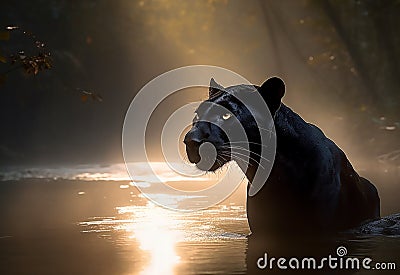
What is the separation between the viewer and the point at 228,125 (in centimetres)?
722

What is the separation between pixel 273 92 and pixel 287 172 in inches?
32.4

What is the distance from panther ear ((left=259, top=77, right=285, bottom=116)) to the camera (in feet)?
24.3

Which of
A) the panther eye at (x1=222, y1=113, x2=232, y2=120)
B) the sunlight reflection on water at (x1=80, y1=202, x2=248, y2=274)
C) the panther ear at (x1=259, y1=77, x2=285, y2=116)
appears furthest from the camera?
the panther ear at (x1=259, y1=77, x2=285, y2=116)

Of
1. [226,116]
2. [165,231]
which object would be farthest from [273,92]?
[165,231]

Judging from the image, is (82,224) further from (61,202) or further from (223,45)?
(223,45)

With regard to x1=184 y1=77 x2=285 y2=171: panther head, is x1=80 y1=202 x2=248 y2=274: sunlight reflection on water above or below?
below

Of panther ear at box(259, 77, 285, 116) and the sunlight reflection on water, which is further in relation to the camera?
panther ear at box(259, 77, 285, 116)

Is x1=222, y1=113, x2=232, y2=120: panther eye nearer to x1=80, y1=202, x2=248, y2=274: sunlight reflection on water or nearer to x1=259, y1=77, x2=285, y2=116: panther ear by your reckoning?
x1=259, y1=77, x2=285, y2=116: panther ear

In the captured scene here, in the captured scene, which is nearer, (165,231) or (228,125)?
(228,125)

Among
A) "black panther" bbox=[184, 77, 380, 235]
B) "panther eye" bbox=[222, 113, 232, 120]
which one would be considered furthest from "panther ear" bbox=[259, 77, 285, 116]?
"panther eye" bbox=[222, 113, 232, 120]

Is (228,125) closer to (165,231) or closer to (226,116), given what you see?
(226,116)

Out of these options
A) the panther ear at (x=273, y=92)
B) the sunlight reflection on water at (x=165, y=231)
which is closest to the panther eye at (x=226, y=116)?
the panther ear at (x=273, y=92)

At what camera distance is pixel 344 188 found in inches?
324

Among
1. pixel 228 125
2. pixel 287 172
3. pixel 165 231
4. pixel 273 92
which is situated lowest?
pixel 165 231
